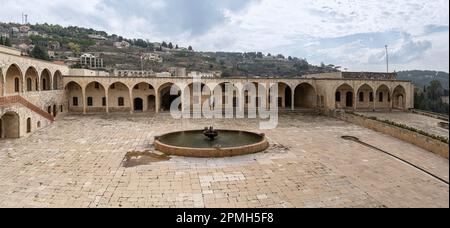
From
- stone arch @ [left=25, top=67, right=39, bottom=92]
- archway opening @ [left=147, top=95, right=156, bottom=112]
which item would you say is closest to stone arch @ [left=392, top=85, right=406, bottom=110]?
archway opening @ [left=147, top=95, right=156, bottom=112]

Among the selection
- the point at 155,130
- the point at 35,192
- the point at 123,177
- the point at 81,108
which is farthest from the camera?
the point at 81,108

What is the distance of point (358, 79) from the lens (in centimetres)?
3064

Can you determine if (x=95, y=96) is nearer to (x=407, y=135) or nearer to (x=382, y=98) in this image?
(x=407, y=135)

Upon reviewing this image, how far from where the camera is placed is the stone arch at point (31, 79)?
2485cm

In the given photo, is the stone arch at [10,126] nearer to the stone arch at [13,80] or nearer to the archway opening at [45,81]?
the stone arch at [13,80]

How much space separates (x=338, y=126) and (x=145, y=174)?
51.7 feet

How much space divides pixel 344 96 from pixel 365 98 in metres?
2.20

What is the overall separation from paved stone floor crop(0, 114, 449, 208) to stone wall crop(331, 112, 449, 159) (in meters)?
0.44

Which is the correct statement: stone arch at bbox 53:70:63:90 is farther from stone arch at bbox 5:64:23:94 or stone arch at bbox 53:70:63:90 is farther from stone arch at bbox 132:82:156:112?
stone arch at bbox 132:82:156:112

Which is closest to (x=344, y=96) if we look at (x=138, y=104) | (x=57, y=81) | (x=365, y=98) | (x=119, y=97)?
(x=365, y=98)

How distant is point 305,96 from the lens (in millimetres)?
34969

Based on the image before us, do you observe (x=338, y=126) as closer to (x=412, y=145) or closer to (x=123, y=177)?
(x=412, y=145)

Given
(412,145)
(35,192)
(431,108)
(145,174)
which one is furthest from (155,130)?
(431,108)
